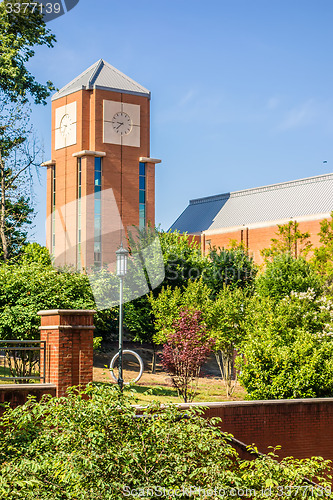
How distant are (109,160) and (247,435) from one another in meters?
38.7

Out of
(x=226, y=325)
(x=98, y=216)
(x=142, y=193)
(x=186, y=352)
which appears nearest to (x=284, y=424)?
(x=186, y=352)

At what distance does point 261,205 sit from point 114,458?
55052 millimetres

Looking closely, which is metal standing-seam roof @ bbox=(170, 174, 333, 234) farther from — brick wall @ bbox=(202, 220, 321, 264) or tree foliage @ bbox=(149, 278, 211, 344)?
tree foliage @ bbox=(149, 278, 211, 344)

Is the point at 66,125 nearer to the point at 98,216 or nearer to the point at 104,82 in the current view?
the point at 104,82

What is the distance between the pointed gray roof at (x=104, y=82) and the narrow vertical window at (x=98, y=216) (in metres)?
5.83

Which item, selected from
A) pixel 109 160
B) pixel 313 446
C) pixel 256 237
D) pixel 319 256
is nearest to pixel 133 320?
pixel 319 256

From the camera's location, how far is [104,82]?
49.8 m

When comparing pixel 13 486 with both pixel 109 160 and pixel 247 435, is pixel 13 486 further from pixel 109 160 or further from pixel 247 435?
pixel 109 160

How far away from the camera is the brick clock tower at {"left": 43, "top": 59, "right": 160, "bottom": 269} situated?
162 ft

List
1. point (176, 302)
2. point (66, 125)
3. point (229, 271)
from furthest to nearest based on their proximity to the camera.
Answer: point (66, 125)
point (229, 271)
point (176, 302)

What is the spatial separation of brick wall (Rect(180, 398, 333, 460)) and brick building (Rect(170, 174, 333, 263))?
37.5 metres

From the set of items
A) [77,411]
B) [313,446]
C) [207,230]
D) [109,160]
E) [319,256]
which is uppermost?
[109,160]

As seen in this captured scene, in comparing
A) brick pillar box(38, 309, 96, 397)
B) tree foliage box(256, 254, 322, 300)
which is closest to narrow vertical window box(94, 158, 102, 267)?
tree foliage box(256, 254, 322, 300)

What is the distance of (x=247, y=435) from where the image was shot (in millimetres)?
13273
